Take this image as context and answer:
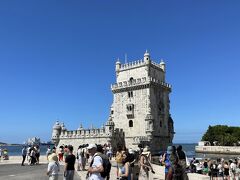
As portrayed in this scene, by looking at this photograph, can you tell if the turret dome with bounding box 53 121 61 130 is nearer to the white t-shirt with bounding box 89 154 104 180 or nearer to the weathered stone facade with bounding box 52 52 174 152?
the weathered stone facade with bounding box 52 52 174 152

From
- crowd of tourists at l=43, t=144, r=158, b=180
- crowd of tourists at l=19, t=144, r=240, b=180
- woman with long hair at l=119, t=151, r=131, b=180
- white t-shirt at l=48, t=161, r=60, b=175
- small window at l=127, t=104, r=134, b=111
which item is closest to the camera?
crowd of tourists at l=43, t=144, r=158, b=180

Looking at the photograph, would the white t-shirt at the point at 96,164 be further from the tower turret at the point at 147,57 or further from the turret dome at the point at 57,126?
the turret dome at the point at 57,126

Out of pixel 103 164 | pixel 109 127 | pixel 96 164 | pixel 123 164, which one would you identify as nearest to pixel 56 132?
pixel 109 127

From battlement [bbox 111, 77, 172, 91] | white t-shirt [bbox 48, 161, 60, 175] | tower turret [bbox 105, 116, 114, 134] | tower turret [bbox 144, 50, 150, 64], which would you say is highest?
tower turret [bbox 144, 50, 150, 64]

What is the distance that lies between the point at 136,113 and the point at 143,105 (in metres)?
1.90

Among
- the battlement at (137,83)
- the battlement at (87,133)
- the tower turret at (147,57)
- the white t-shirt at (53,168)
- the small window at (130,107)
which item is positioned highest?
the tower turret at (147,57)

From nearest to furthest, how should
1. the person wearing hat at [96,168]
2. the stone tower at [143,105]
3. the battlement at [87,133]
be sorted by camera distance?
the person wearing hat at [96,168] < the stone tower at [143,105] < the battlement at [87,133]

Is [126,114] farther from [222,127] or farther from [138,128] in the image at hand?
[222,127]

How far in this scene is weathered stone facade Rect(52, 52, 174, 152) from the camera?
49.4m

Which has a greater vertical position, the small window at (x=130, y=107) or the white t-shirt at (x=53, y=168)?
the small window at (x=130, y=107)

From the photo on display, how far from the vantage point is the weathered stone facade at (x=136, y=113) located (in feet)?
162

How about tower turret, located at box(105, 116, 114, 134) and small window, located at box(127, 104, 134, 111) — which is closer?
tower turret, located at box(105, 116, 114, 134)

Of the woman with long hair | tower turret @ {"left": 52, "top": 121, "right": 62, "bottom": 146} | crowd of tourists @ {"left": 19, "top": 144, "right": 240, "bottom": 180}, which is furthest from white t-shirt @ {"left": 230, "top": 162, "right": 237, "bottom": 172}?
tower turret @ {"left": 52, "top": 121, "right": 62, "bottom": 146}

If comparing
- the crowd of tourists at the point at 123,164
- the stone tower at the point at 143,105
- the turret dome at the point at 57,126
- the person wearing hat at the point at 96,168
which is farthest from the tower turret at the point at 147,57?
the person wearing hat at the point at 96,168
